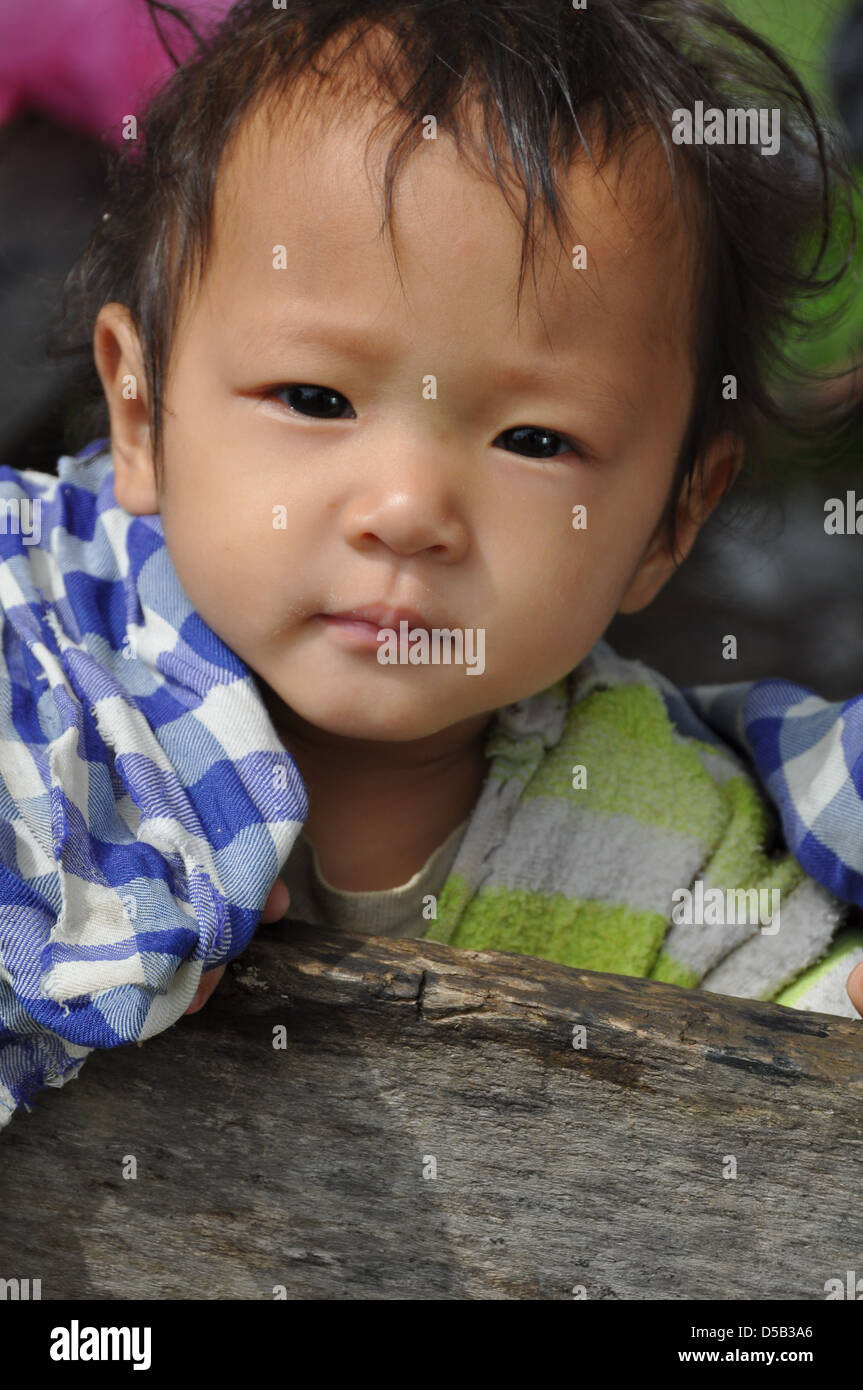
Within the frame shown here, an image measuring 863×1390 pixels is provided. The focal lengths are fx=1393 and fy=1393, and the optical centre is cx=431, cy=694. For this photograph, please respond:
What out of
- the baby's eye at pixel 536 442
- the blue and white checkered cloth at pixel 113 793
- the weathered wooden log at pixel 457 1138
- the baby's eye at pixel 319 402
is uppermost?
the baby's eye at pixel 319 402

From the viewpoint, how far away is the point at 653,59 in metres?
1.18

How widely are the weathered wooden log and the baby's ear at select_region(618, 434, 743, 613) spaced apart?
0.56 metres

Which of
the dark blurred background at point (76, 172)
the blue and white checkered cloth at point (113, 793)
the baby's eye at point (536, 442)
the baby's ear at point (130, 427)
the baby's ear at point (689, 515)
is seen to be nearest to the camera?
the blue and white checkered cloth at point (113, 793)

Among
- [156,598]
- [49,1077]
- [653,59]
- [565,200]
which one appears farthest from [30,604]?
[653,59]

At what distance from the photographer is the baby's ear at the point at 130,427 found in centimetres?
123

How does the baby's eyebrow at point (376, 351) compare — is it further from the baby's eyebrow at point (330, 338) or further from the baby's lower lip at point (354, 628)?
the baby's lower lip at point (354, 628)

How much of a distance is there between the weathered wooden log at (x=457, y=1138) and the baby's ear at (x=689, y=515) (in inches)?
22.2

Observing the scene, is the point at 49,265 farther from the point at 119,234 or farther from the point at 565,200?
the point at 565,200

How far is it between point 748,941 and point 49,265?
1.13 meters

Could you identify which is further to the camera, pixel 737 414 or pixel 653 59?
pixel 737 414

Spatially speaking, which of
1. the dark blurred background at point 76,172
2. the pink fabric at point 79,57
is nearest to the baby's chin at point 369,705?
the dark blurred background at point 76,172

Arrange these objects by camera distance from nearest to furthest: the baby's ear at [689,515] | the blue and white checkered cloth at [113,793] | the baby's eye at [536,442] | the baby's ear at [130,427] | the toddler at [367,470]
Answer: the blue and white checkered cloth at [113,793]
the toddler at [367,470]
the baby's eye at [536,442]
the baby's ear at [130,427]
the baby's ear at [689,515]

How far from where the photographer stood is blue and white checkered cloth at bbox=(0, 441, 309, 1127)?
826 mm

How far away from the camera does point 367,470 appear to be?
3.30 ft
